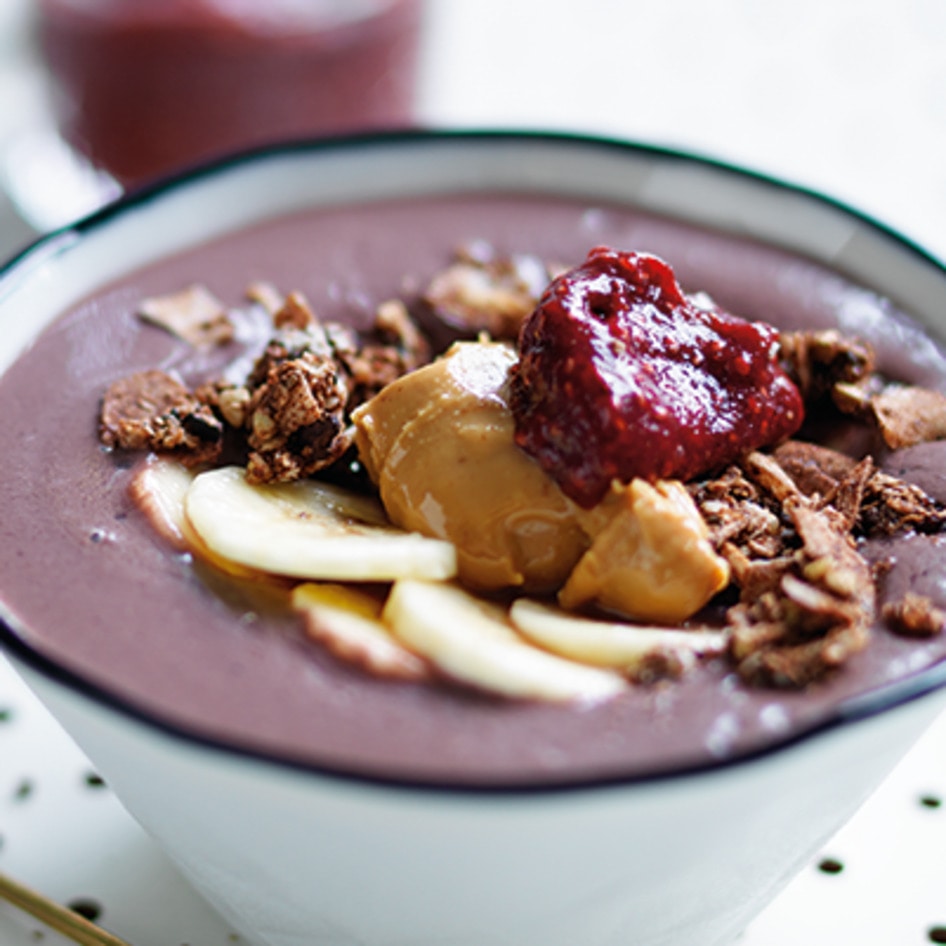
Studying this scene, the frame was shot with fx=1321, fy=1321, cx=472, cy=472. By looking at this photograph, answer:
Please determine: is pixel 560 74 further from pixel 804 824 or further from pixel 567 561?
pixel 804 824

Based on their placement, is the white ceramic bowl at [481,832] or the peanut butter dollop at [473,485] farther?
the peanut butter dollop at [473,485]

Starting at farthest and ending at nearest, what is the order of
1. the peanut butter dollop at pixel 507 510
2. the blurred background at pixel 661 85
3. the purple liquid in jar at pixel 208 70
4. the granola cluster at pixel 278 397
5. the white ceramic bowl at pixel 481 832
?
the blurred background at pixel 661 85, the purple liquid in jar at pixel 208 70, the granola cluster at pixel 278 397, the peanut butter dollop at pixel 507 510, the white ceramic bowl at pixel 481 832

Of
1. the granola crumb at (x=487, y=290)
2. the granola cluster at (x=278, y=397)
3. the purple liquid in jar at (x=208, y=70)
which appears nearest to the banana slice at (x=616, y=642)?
the granola cluster at (x=278, y=397)

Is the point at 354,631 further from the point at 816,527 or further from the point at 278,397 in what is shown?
the point at 816,527

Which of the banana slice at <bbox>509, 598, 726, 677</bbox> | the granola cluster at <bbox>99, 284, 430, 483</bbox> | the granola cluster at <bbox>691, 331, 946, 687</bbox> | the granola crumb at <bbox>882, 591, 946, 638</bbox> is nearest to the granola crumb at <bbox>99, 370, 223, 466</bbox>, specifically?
the granola cluster at <bbox>99, 284, 430, 483</bbox>

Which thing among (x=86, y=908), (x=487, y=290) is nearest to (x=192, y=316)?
(x=487, y=290)

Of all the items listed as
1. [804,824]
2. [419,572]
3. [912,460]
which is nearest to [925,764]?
[912,460]

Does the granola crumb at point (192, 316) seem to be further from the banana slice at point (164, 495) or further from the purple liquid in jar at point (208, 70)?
the purple liquid in jar at point (208, 70)
